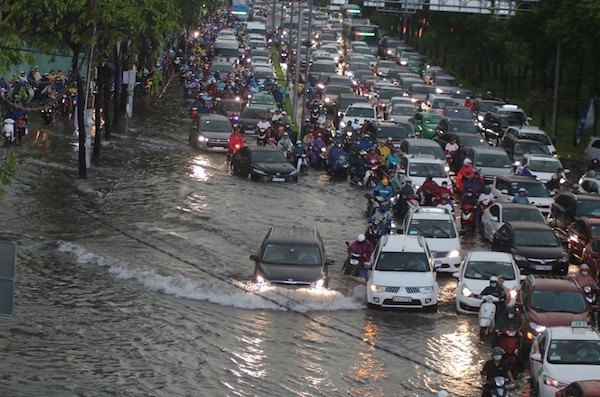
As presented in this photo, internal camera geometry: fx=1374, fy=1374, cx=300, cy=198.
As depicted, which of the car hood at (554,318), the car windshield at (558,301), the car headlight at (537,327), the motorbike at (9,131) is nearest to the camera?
→ the car headlight at (537,327)

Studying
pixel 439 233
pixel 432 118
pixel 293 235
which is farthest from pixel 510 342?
pixel 432 118

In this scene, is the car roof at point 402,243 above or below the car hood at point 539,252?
above

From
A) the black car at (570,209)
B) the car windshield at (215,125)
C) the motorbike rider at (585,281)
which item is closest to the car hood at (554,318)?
→ the motorbike rider at (585,281)

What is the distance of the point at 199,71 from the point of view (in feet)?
273

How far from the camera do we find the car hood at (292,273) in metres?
27.6

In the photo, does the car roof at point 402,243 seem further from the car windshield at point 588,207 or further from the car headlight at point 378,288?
the car windshield at point 588,207

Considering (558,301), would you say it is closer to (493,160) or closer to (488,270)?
(488,270)

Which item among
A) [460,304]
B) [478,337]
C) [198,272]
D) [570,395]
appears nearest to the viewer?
[570,395]

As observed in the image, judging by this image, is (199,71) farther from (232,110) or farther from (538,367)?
(538,367)

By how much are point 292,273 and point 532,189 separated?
13.7m

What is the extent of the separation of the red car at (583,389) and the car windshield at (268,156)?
27.4m

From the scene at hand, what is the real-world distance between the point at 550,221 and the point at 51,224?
45.1 ft

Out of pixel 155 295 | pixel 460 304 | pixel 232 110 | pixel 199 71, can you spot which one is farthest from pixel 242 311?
pixel 199 71

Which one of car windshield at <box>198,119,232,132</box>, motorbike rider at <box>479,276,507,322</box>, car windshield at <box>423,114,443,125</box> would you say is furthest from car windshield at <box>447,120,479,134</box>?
motorbike rider at <box>479,276,507,322</box>
